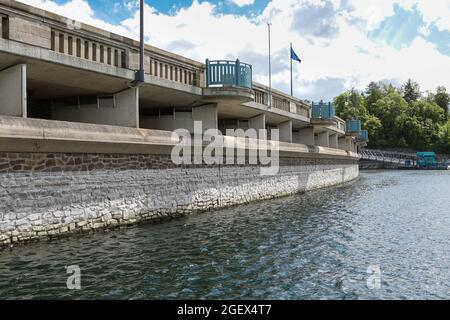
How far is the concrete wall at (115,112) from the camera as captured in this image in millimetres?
13250

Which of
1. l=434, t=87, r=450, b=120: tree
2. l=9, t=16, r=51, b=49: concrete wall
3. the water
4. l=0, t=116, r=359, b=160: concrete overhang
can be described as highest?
l=434, t=87, r=450, b=120: tree

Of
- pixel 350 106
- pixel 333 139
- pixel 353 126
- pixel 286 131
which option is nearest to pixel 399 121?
pixel 350 106

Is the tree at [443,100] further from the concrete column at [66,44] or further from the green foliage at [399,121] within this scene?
the concrete column at [66,44]

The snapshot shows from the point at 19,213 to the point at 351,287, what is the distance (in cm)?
661

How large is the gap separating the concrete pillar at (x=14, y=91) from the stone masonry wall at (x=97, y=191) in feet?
4.43

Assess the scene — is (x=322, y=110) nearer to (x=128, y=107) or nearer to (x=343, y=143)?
(x=343, y=143)

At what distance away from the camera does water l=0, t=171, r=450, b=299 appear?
6.48m

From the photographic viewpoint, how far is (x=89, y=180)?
10.8 metres

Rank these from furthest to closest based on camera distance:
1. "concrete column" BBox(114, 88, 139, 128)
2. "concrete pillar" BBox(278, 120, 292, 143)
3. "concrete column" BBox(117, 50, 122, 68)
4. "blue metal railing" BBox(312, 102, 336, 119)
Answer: "blue metal railing" BBox(312, 102, 336, 119)
"concrete pillar" BBox(278, 120, 292, 143)
"concrete column" BBox(114, 88, 139, 128)
"concrete column" BBox(117, 50, 122, 68)

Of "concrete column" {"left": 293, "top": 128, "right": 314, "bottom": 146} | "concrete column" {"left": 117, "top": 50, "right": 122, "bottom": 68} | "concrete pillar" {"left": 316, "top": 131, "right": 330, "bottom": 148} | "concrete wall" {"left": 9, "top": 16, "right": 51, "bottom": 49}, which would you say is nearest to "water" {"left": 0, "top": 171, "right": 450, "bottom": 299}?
"concrete wall" {"left": 9, "top": 16, "right": 51, "bottom": 49}

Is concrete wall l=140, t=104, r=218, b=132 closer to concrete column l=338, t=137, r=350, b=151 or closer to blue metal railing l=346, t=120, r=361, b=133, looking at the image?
blue metal railing l=346, t=120, r=361, b=133

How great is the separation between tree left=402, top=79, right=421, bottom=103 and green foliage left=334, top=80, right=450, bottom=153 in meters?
11.5

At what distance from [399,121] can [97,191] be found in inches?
3391
